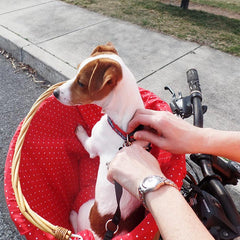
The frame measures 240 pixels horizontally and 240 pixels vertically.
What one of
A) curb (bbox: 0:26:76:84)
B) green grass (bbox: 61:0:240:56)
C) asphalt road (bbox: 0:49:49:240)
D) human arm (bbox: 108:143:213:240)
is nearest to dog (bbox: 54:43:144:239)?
human arm (bbox: 108:143:213:240)

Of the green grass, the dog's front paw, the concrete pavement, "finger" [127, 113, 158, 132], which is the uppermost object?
"finger" [127, 113, 158, 132]

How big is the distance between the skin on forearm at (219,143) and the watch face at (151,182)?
37cm

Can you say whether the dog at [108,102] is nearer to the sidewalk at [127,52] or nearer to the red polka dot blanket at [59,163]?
the red polka dot blanket at [59,163]

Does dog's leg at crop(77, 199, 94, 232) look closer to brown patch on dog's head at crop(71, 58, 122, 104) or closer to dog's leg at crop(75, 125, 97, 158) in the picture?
dog's leg at crop(75, 125, 97, 158)

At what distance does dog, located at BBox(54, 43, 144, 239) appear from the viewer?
1533 millimetres

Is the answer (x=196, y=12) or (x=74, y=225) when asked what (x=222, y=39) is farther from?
(x=74, y=225)

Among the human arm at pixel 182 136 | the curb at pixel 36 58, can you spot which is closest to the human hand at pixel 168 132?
the human arm at pixel 182 136

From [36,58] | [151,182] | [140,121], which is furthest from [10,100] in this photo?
[151,182]

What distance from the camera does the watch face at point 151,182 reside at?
1.08 meters

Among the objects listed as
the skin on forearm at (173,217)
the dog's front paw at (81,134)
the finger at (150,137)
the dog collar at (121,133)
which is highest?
the skin on forearm at (173,217)

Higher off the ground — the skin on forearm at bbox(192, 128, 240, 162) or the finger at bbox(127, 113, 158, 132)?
the skin on forearm at bbox(192, 128, 240, 162)

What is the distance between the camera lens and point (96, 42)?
4.09 m

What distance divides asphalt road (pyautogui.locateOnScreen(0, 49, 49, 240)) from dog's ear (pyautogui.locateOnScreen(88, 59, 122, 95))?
133 cm

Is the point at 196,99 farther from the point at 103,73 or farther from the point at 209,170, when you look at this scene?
the point at 103,73
